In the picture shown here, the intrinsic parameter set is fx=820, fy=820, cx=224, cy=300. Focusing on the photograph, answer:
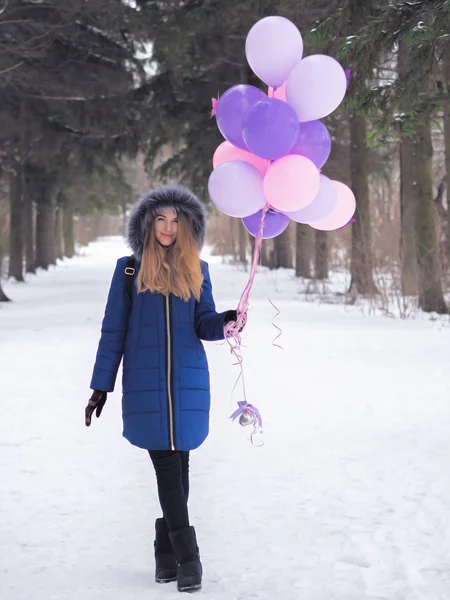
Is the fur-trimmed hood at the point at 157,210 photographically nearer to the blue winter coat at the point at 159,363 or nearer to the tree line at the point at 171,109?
the blue winter coat at the point at 159,363

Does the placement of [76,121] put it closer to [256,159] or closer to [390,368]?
[390,368]

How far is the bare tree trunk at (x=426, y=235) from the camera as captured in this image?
1365 cm

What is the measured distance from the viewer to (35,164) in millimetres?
23594

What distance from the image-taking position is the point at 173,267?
3518 mm

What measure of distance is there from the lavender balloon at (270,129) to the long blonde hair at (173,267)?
470 millimetres

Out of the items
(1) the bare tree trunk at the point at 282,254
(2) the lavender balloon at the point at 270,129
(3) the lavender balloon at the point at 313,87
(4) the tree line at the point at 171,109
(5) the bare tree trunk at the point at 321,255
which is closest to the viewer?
(2) the lavender balloon at the point at 270,129

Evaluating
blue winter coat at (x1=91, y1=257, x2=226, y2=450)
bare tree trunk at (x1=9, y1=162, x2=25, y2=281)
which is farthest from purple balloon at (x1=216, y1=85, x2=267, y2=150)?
bare tree trunk at (x1=9, y1=162, x2=25, y2=281)

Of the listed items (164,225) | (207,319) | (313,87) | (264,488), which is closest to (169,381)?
(207,319)

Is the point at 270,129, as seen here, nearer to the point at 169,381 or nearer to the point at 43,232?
the point at 169,381

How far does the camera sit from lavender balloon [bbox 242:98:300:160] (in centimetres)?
360

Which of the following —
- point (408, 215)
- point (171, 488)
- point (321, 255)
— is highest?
point (408, 215)

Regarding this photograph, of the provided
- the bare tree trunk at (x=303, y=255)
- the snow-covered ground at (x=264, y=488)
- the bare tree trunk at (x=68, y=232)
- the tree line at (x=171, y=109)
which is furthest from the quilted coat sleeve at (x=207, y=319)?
the bare tree trunk at (x=68, y=232)

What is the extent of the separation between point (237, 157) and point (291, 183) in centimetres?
46

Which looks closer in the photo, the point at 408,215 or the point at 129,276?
the point at 129,276
